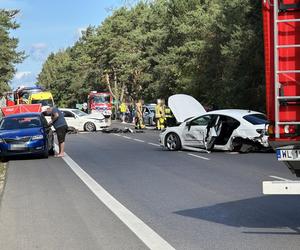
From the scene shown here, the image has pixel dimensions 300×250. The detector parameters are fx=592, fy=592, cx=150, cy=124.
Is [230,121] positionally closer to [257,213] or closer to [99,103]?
[257,213]

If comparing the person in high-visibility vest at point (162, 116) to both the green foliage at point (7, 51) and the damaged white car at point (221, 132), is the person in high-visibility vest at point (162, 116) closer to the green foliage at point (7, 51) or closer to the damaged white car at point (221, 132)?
the damaged white car at point (221, 132)

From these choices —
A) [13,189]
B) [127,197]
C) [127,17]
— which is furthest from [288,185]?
[127,17]

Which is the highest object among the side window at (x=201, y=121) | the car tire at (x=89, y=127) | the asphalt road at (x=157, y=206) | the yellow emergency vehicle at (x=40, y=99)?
the yellow emergency vehicle at (x=40, y=99)

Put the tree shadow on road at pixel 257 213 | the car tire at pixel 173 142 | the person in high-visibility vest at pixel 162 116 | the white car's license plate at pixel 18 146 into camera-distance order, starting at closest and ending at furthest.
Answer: the tree shadow on road at pixel 257 213 → the white car's license plate at pixel 18 146 → the car tire at pixel 173 142 → the person in high-visibility vest at pixel 162 116

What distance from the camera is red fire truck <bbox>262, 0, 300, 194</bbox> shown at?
6.61m

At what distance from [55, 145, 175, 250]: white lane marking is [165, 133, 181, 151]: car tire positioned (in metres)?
7.45

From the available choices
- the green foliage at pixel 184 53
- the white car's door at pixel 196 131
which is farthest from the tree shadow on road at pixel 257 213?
the green foliage at pixel 184 53

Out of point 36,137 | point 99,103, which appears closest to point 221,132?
point 36,137

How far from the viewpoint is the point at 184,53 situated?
148ft

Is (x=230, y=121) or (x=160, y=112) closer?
(x=230, y=121)

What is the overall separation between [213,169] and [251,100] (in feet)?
61.9

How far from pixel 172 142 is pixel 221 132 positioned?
206 cm

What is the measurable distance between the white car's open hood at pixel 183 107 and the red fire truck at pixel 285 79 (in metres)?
14.8

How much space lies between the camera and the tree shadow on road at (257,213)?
7.99 m
